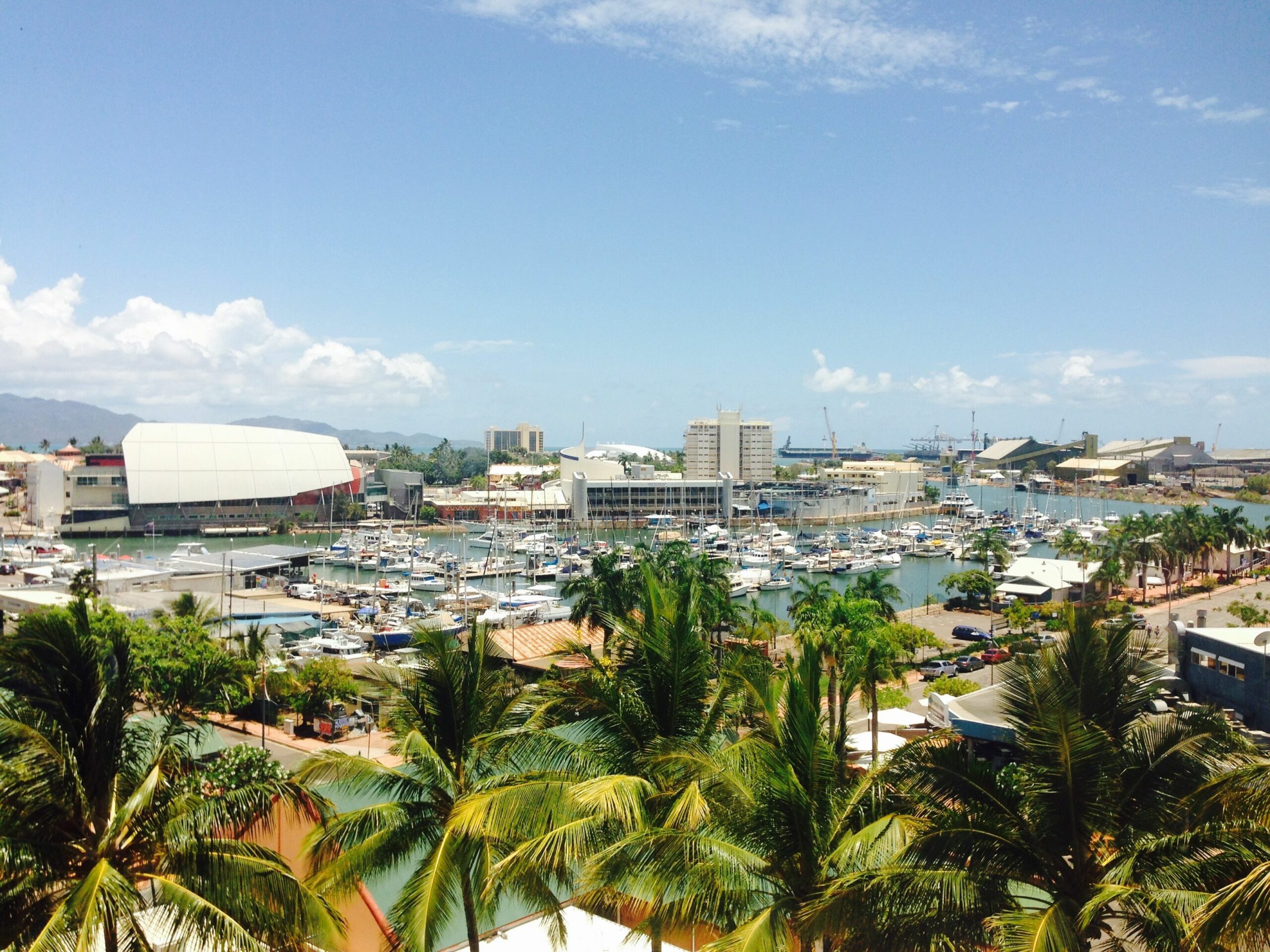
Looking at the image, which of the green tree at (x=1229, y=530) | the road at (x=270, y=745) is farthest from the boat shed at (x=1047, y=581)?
the road at (x=270, y=745)

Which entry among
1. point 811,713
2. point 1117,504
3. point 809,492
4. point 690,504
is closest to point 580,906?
point 811,713

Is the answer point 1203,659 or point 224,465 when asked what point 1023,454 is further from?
point 1203,659

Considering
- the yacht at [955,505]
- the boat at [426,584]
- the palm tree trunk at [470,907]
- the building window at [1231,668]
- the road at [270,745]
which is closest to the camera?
the palm tree trunk at [470,907]

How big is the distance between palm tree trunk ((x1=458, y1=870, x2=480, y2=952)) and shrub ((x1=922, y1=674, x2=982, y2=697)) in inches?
428

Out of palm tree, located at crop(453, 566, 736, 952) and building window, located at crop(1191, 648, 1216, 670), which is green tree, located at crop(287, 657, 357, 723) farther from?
building window, located at crop(1191, 648, 1216, 670)

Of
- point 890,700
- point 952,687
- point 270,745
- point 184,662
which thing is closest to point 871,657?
point 890,700

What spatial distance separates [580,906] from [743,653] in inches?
87.9

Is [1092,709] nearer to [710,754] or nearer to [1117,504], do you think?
[710,754]

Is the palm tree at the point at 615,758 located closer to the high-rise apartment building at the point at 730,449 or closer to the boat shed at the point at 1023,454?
the high-rise apartment building at the point at 730,449

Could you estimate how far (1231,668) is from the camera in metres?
12.4

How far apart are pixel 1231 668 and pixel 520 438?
155 metres

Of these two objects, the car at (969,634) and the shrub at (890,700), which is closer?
the shrub at (890,700)

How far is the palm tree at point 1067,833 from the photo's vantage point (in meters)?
3.22

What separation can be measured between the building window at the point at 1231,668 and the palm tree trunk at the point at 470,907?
11.4 meters
